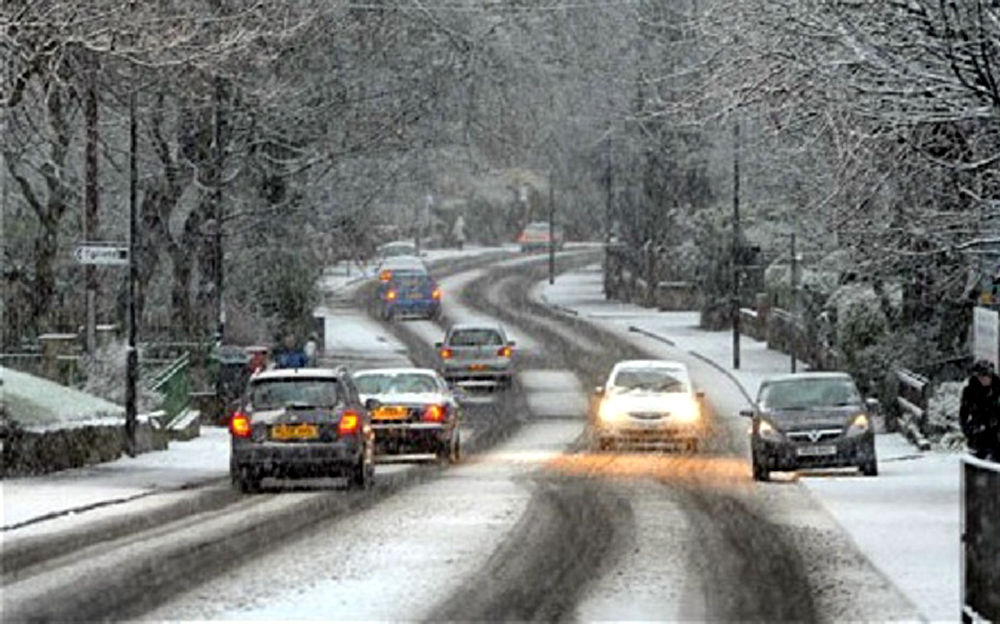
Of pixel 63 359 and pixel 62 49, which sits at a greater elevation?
pixel 62 49

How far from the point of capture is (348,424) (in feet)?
93.8

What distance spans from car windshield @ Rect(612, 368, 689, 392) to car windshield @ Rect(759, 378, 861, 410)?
20.3ft

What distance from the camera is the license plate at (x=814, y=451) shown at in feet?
108

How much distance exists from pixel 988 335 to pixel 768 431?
9836mm

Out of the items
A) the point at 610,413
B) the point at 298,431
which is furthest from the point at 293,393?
the point at 610,413

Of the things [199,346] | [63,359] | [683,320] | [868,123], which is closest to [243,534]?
[868,123]

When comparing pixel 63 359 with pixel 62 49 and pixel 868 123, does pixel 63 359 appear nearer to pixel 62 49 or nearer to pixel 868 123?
pixel 62 49

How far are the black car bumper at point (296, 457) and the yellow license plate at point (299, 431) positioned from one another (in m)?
0.08

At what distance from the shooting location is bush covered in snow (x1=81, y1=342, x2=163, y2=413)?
40.2m

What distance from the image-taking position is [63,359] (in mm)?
38250

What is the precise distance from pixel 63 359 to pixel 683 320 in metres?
45.4

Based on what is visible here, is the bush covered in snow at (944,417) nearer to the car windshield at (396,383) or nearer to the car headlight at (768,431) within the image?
the car headlight at (768,431)

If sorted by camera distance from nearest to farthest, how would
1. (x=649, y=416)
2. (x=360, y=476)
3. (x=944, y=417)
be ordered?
(x=360, y=476) → (x=944, y=417) → (x=649, y=416)

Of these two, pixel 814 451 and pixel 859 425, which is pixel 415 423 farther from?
pixel 859 425
